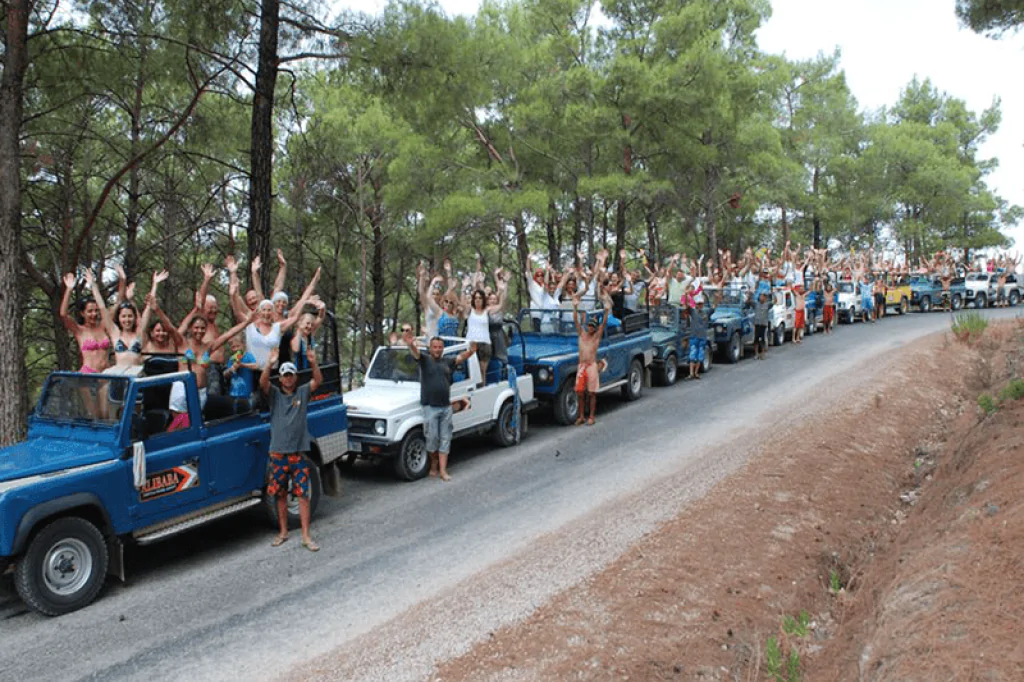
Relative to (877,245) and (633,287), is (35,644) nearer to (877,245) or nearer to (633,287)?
(633,287)

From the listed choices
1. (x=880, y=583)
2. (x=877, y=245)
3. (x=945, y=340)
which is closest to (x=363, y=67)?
(x=880, y=583)

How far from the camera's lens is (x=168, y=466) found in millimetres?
7352

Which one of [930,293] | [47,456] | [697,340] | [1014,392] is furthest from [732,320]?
[930,293]

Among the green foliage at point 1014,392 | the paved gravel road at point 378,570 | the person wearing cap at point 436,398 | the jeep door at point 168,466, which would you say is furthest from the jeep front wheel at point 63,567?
the green foliage at point 1014,392

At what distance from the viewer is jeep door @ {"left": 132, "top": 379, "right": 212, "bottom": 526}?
7141 millimetres

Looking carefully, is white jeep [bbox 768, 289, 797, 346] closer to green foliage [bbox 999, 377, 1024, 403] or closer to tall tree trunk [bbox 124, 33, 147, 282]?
green foliage [bbox 999, 377, 1024, 403]

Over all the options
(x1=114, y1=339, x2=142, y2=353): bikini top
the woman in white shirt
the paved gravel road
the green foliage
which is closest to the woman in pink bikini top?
(x1=114, y1=339, x2=142, y2=353): bikini top

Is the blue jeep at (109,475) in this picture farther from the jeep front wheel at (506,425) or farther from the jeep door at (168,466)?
the jeep front wheel at (506,425)

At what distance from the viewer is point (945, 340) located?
68.4ft

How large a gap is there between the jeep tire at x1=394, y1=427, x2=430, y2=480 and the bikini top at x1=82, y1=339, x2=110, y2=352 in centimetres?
365

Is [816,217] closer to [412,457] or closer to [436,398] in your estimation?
[436,398]

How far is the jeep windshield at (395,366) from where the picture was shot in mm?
11116

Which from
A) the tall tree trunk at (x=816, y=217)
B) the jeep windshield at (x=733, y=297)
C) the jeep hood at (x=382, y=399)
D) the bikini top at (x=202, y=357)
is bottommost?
the jeep hood at (x=382, y=399)

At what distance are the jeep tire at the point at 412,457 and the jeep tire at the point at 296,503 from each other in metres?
1.47
